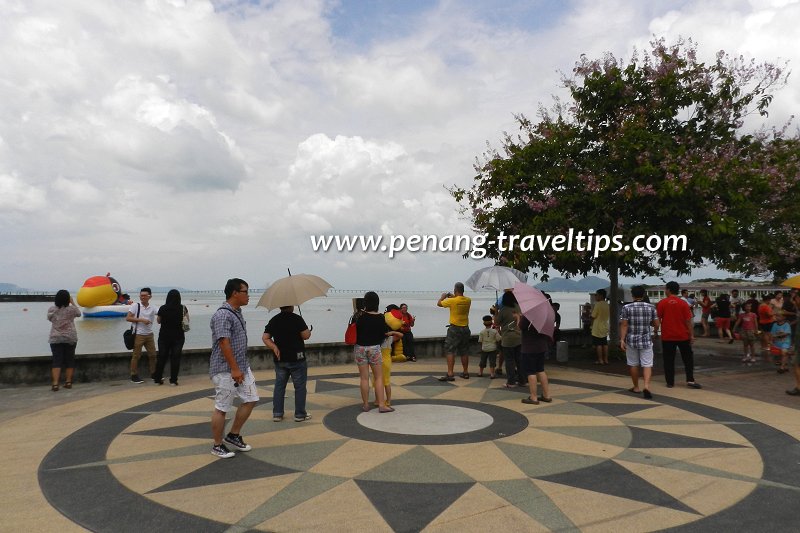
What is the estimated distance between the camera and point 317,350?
12.7m

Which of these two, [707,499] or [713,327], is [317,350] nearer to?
[707,499]

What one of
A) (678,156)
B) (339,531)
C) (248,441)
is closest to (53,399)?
(248,441)

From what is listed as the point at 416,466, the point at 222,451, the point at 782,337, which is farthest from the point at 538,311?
the point at 782,337

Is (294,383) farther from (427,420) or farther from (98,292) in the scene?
(98,292)

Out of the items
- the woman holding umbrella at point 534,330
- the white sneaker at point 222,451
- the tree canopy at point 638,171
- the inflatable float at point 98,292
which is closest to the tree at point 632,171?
the tree canopy at point 638,171

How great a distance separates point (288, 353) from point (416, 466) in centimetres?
251

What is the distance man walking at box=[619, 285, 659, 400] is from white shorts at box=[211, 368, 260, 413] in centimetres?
610

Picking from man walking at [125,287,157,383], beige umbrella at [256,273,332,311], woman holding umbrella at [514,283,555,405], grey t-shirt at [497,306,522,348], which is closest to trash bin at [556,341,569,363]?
grey t-shirt at [497,306,522,348]

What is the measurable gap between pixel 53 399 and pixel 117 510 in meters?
5.94

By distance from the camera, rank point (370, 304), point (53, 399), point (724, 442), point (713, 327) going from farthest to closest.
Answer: point (713, 327) → point (53, 399) → point (370, 304) → point (724, 442)

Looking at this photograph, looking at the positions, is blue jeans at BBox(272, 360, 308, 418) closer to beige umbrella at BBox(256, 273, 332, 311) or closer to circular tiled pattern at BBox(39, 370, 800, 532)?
circular tiled pattern at BBox(39, 370, 800, 532)

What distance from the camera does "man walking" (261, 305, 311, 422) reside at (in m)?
6.75

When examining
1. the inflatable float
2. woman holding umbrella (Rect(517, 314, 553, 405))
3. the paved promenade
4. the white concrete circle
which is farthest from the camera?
the inflatable float

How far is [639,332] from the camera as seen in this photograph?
8680mm
